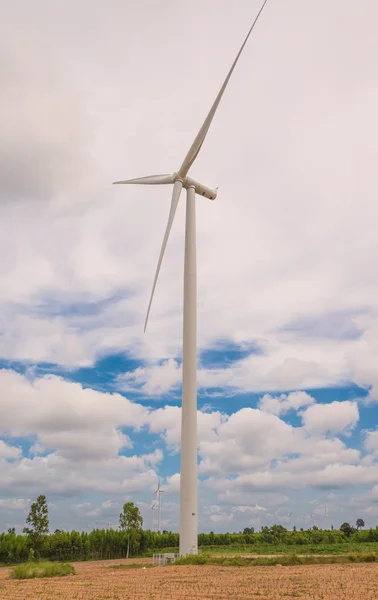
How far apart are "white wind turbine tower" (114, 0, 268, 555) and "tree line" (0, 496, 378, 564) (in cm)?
4315

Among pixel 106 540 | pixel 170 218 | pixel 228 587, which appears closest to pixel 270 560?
pixel 228 587

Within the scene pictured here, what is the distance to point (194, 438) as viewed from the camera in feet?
154

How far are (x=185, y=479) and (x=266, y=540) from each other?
295 ft

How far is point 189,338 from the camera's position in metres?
49.9

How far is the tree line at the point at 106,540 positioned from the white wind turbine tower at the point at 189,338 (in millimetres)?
43148

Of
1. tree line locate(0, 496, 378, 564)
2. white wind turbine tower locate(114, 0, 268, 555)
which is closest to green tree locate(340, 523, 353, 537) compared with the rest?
tree line locate(0, 496, 378, 564)

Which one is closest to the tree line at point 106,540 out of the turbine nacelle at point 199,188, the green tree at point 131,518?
the green tree at point 131,518

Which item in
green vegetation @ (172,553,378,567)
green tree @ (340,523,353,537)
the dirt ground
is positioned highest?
green tree @ (340,523,353,537)

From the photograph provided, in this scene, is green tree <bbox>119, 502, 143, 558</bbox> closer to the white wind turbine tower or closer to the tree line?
the tree line

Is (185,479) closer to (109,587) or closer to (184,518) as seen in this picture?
(184,518)

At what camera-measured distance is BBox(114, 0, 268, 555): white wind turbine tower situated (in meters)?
45.3

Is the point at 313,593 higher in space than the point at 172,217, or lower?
lower

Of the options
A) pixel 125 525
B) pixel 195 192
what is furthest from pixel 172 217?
pixel 125 525

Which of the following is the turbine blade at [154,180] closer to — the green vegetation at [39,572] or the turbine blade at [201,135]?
the turbine blade at [201,135]
